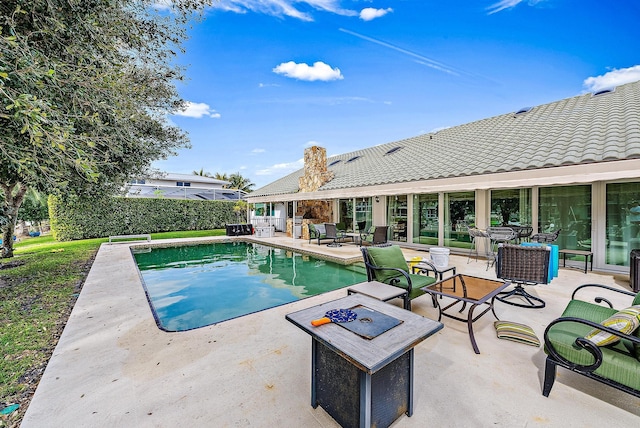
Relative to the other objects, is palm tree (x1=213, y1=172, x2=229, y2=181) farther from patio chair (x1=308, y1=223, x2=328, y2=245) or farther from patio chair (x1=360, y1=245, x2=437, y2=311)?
patio chair (x1=360, y1=245, x2=437, y2=311)

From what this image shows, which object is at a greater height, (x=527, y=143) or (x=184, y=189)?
(x=527, y=143)

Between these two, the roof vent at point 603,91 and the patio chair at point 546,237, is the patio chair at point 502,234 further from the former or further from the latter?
the roof vent at point 603,91

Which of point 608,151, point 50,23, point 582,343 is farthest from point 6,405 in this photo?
point 608,151

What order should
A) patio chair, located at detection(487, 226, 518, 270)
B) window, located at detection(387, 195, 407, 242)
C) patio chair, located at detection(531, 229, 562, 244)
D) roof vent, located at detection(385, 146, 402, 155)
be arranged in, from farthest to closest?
roof vent, located at detection(385, 146, 402, 155) → window, located at detection(387, 195, 407, 242) → patio chair, located at detection(487, 226, 518, 270) → patio chair, located at detection(531, 229, 562, 244)

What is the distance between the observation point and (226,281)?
346 inches

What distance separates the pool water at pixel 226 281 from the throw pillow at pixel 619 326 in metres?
5.49

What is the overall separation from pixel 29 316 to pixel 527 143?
14674 mm

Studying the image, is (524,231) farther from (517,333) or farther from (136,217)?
(136,217)

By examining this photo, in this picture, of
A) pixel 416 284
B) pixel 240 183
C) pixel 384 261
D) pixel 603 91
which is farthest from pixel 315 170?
pixel 240 183

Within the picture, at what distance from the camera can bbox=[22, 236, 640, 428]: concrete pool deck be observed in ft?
8.64

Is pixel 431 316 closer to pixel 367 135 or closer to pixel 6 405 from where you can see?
pixel 6 405

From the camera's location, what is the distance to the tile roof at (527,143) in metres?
7.56

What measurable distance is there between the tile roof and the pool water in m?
5.08

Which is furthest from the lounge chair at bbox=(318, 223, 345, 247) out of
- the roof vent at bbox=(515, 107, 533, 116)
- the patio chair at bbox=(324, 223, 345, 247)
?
the roof vent at bbox=(515, 107, 533, 116)
